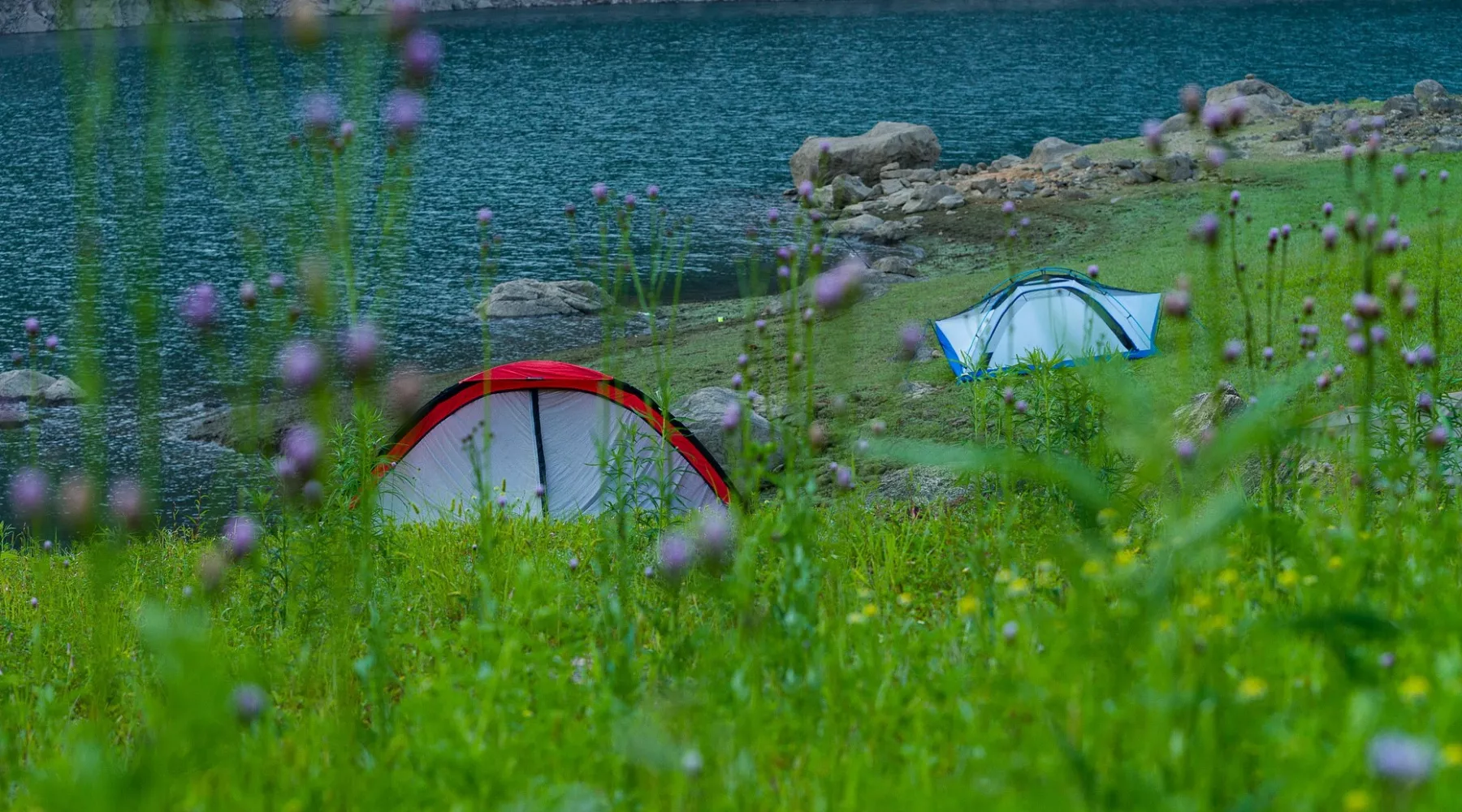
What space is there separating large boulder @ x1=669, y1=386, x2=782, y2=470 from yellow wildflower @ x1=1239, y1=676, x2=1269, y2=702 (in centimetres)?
1280

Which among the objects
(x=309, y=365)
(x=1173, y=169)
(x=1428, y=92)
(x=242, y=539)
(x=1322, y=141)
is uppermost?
(x=1428, y=92)

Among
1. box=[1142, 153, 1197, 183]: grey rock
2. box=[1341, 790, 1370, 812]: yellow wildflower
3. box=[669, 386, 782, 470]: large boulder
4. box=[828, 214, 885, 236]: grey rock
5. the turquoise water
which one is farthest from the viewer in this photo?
box=[1142, 153, 1197, 183]: grey rock

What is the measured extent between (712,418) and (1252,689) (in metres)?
14.1

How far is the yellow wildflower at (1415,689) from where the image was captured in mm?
2756

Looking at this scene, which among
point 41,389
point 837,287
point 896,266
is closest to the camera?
point 837,287

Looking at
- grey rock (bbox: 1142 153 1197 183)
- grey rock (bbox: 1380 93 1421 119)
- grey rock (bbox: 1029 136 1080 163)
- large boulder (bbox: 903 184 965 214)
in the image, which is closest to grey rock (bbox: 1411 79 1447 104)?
grey rock (bbox: 1380 93 1421 119)

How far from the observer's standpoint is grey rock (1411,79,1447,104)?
40688 mm

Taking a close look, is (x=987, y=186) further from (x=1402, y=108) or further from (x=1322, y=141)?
(x=1402, y=108)

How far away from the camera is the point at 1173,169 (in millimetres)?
34562

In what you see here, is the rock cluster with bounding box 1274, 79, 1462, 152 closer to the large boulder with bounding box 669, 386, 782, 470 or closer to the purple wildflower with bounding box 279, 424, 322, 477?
the large boulder with bounding box 669, 386, 782, 470

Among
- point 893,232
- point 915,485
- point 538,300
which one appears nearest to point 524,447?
point 915,485

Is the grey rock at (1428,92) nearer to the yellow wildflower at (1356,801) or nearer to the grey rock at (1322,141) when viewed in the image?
the grey rock at (1322,141)

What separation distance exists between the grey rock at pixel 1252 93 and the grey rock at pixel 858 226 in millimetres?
19449

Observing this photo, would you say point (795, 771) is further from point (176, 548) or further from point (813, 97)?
point (813, 97)
